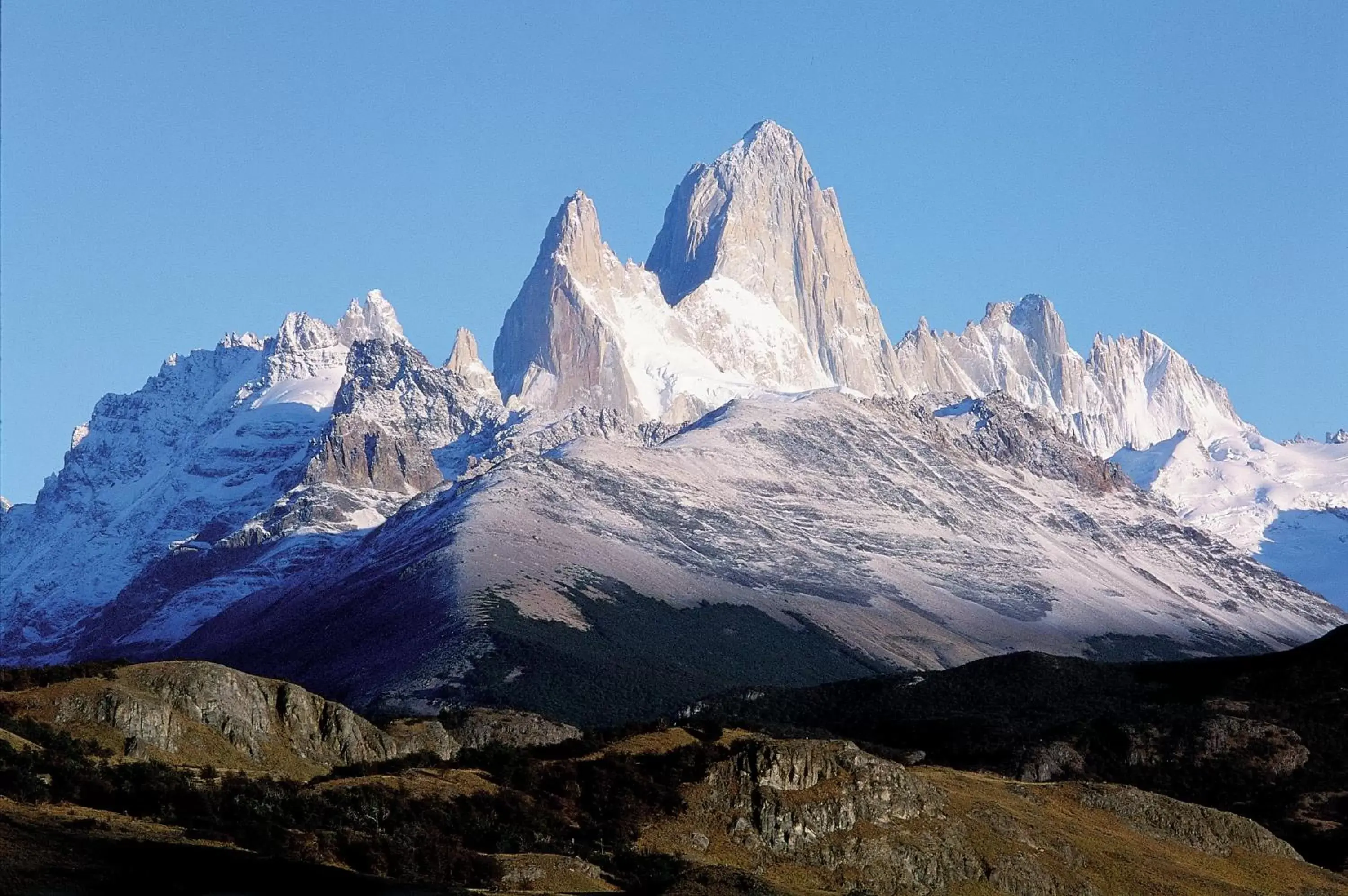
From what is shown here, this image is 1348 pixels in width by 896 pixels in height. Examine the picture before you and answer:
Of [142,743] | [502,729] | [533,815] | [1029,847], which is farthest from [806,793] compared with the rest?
[502,729]

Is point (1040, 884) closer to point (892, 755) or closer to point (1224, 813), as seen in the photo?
point (1224, 813)

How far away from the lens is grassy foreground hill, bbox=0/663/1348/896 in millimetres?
96875

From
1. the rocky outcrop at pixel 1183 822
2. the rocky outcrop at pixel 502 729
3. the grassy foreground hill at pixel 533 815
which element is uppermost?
the rocky outcrop at pixel 502 729

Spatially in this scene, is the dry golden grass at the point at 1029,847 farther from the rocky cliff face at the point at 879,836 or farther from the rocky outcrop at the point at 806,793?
the rocky outcrop at the point at 806,793

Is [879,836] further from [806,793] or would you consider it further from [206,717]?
[206,717]

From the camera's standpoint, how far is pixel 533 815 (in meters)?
116

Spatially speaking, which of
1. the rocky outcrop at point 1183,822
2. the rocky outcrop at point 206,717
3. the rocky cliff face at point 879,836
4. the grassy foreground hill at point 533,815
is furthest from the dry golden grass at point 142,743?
the rocky outcrop at point 1183,822

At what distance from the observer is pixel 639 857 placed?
360 feet

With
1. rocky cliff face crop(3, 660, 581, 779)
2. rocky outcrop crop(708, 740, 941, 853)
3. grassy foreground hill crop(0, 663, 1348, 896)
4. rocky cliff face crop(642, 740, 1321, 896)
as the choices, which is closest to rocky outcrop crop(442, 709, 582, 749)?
rocky cliff face crop(3, 660, 581, 779)

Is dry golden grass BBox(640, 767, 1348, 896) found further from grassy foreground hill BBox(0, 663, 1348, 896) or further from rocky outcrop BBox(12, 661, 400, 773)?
rocky outcrop BBox(12, 661, 400, 773)

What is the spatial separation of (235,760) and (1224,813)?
71.6 meters

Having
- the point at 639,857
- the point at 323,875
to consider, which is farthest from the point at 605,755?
the point at 323,875

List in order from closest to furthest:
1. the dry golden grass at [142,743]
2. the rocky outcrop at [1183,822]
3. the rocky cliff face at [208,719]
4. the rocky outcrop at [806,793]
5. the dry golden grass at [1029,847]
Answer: the dry golden grass at [1029,847], the dry golden grass at [142,743], the rocky outcrop at [806,793], the rocky cliff face at [208,719], the rocky outcrop at [1183,822]

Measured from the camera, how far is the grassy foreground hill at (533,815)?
318 ft
